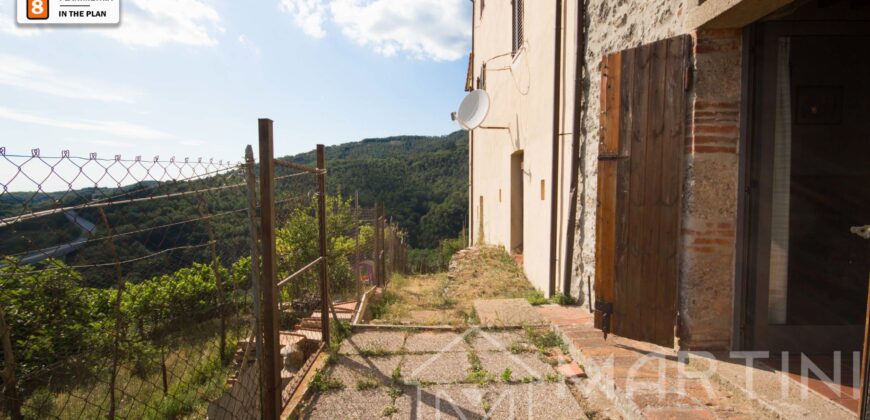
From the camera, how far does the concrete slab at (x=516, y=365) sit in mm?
3143

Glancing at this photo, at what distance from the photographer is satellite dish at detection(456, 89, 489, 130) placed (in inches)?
295

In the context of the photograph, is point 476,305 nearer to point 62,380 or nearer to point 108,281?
point 108,281

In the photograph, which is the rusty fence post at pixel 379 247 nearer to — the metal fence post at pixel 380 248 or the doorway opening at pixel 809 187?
the metal fence post at pixel 380 248

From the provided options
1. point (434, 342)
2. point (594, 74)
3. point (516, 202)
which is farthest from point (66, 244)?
point (516, 202)

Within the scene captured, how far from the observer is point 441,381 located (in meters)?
3.09

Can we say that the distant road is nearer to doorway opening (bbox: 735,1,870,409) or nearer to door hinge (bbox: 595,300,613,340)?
door hinge (bbox: 595,300,613,340)

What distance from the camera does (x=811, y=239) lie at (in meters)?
3.05

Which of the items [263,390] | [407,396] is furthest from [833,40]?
[263,390]

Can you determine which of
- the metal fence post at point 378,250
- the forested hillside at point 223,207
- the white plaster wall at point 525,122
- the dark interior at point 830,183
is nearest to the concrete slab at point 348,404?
the forested hillside at point 223,207

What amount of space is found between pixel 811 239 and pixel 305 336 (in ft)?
13.7

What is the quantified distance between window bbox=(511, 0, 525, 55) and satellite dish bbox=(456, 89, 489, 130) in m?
1.06

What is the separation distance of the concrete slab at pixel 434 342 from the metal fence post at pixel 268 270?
142cm

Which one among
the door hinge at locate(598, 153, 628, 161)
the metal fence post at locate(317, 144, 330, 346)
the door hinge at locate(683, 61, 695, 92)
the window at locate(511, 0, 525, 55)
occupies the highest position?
the window at locate(511, 0, 525, 55)

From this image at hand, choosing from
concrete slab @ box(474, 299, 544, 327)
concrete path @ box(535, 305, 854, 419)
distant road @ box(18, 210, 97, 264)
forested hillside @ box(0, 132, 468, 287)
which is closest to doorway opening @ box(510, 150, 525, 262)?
concrete slab @ box(474, 299, 544, 327)
